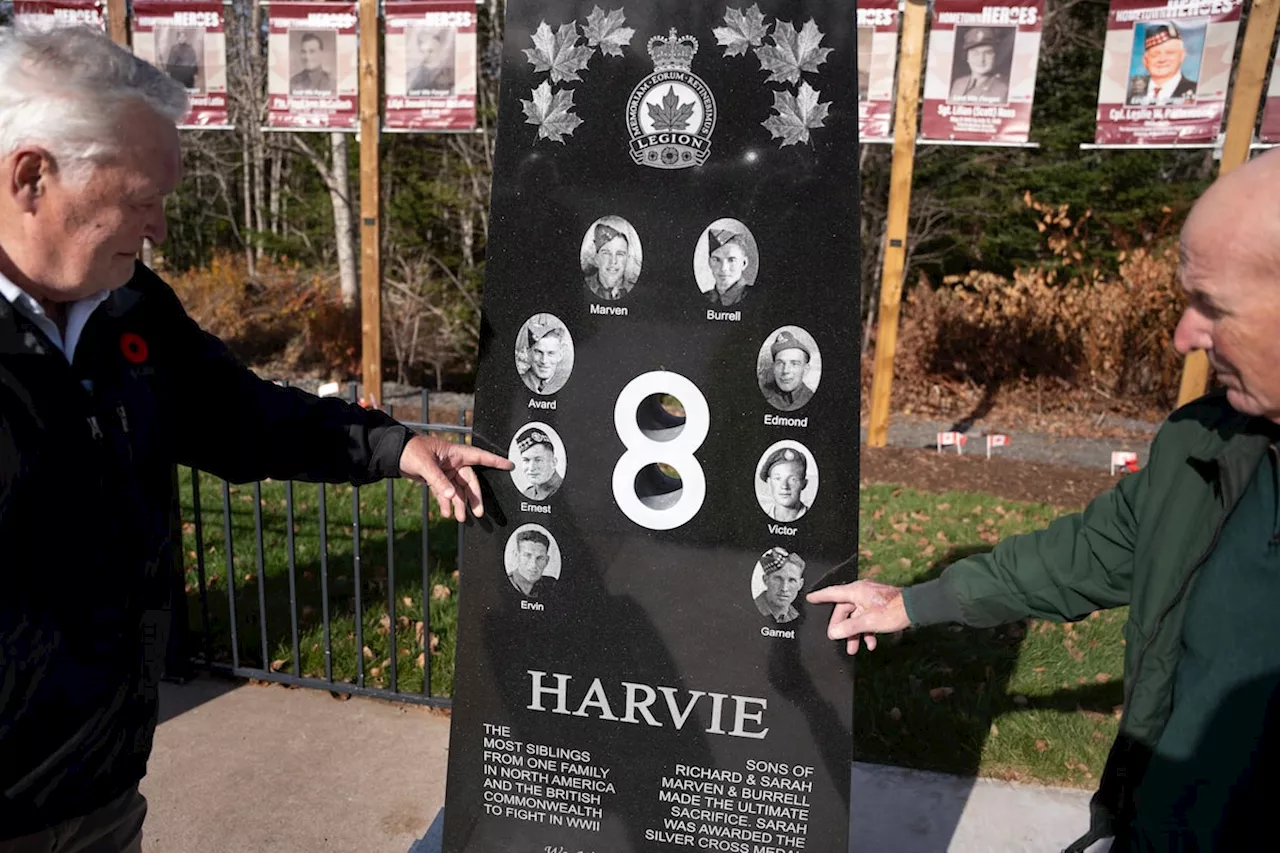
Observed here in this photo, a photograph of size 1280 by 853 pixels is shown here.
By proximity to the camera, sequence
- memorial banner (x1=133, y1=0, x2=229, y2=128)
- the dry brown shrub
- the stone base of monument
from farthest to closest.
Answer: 1. the dry brown shrub
2. memorial banner (x1=133, y1=0, x2=229, y2=128)
3. the stone base of monument

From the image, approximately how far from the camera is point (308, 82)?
822 centimetres

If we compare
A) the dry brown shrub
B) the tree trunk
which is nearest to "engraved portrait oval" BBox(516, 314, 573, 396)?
the dry brown shrub

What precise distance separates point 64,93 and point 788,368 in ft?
5.32

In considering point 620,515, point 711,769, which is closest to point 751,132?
point 620,515

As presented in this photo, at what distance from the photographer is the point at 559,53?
95.5 inches

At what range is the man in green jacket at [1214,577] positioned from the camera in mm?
1578

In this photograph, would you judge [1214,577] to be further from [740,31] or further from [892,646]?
[892,646]

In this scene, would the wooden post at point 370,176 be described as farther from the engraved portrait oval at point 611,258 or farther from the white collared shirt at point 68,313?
the white collared shirt at point 68,313

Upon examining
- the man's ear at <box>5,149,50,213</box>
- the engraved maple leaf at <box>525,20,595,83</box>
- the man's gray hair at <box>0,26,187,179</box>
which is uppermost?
the engraved maple leaf at <box>525,20,595,83</box>

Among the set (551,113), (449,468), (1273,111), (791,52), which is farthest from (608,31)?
(1273,111)

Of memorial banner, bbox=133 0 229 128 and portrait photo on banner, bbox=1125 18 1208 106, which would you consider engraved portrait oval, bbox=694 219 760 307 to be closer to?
portrait photo on banner, bbox=1125 18 1208 106

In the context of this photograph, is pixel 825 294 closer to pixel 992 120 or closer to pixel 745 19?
pixel 745 19

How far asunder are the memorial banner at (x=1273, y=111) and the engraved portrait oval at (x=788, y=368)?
20.8 feet

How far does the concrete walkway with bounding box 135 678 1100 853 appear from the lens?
10.8ft
